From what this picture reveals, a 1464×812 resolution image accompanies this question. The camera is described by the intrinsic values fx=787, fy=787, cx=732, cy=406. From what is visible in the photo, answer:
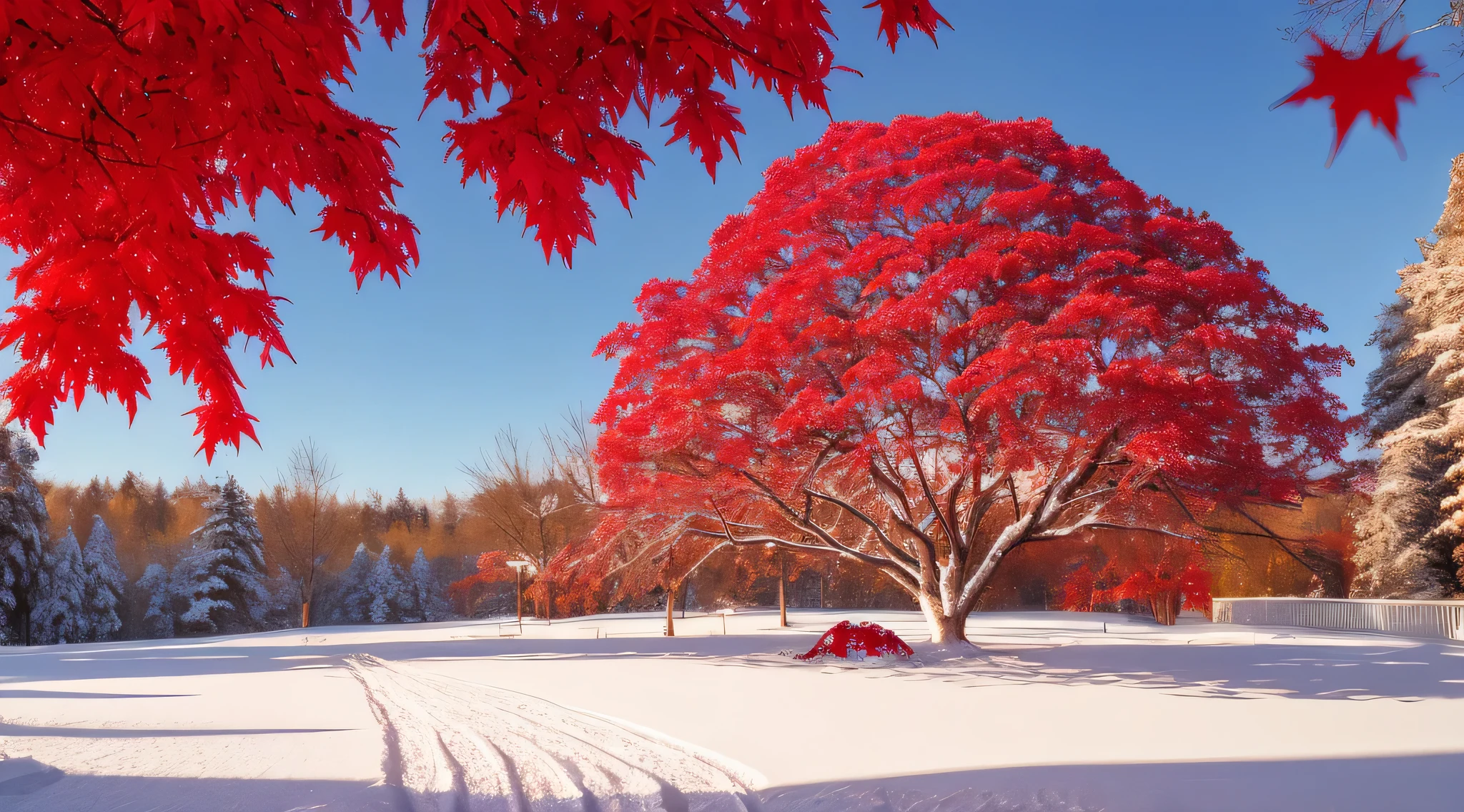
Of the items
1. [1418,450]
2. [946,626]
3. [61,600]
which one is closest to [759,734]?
[946,626]

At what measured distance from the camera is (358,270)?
261cm

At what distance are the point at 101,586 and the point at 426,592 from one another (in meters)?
11.3

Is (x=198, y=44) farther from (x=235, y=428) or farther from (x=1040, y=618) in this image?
(x=1040, y=618)

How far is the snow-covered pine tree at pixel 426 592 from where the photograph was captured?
111 ft

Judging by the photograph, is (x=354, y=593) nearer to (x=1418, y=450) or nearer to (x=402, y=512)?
(x=402, y=512)

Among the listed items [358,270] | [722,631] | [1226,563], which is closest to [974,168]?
[358,270]

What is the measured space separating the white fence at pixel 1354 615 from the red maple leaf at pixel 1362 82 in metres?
18.8

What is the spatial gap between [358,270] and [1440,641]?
62.4ft

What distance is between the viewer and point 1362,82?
2.19m

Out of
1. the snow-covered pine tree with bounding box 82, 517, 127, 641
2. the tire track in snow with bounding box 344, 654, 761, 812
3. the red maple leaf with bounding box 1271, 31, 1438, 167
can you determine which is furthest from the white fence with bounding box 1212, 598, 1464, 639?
the snow-covered pine tree with bounding box 82, 517, 127, 641

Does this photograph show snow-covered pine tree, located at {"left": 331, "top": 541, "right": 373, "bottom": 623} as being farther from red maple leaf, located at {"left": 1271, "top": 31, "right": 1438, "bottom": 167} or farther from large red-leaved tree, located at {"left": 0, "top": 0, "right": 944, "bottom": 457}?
red maple leaf, located at {"left": 1271, "top": 31, "right": 1438, "bottom": 167}

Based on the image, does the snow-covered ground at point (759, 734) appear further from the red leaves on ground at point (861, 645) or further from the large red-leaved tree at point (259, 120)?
the large red-leaved tree at point (259, 120)

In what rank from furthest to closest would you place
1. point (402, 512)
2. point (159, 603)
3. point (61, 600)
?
point (402, 512), point (159, 603), point (61, 600)

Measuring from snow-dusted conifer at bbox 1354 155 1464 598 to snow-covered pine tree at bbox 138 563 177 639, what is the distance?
3674 cm
